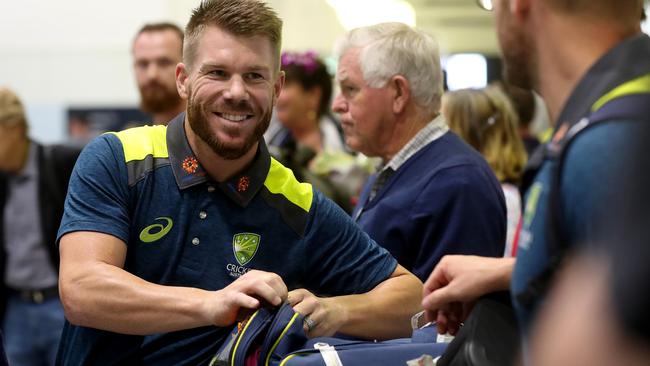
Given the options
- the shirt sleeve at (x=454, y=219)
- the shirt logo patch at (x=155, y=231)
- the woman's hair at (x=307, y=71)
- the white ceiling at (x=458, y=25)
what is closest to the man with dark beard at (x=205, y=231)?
the shirt logo patch at (x=155, y=231)

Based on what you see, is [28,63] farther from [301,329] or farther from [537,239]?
[537,239]

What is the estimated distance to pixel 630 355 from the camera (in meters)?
0.74

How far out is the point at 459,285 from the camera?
5.71 feet

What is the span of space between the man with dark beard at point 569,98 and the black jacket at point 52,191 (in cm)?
351

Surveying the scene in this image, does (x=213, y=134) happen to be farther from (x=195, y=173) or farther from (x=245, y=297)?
(x=245, y=297)

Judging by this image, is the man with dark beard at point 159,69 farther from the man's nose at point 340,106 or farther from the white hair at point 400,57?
the white hair at point 400,57

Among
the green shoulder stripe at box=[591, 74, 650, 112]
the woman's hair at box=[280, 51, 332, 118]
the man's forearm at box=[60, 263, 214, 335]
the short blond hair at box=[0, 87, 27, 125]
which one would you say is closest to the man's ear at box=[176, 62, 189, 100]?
the man's forearm at box=[60, 263, 214, 335]

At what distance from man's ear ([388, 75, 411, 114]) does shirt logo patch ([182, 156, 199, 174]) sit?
3.84 ft

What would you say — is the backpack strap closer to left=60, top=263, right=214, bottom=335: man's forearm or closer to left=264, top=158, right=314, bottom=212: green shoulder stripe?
left=60, top=263, right=214, bottom=335: man's forearm

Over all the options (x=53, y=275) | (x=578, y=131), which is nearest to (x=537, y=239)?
(x=578, y=131)

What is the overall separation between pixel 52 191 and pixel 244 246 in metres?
2.53

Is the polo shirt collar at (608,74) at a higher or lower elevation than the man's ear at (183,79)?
higher

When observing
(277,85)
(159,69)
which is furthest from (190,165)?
(159,69)

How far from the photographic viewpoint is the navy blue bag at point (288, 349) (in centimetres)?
196
